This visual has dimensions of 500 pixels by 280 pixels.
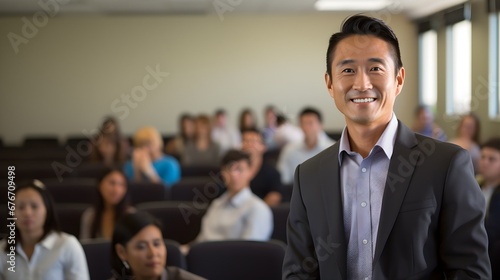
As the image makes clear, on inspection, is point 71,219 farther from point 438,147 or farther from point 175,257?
point 438,147

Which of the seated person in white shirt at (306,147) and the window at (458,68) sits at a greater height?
the window at (458,68)

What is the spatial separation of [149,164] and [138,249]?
3.40 meters

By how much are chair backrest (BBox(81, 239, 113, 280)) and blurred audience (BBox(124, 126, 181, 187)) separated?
2.79 meters

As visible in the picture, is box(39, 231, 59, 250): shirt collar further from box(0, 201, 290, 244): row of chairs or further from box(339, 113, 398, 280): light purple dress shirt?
box(339, 113, 398, 280): light purple dress shirt

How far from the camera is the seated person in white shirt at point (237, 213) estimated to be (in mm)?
4406

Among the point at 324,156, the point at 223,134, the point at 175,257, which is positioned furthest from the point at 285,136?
the point at 324,156

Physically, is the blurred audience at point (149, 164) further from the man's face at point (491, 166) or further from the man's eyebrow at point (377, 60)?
the man's eyebrow at point (377, 60)

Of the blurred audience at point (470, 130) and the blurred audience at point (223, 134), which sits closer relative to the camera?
the blurred audience at point (470, 130)

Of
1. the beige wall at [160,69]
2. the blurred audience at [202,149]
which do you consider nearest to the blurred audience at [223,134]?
the beige wall at [160,69]

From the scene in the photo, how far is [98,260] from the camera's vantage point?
357 cm

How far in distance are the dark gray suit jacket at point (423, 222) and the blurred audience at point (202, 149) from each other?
691cm

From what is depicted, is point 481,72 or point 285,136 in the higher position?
point 481,72

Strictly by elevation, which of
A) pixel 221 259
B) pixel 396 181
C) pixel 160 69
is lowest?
pixel 221 259

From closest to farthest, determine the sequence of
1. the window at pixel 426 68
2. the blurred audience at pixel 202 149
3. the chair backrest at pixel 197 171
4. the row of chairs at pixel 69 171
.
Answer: the row of chairs at pixel 69 171
the chair backrest at pixel 197 171
the blurred audience at pixel 202 149
the window at pixel 426 68
